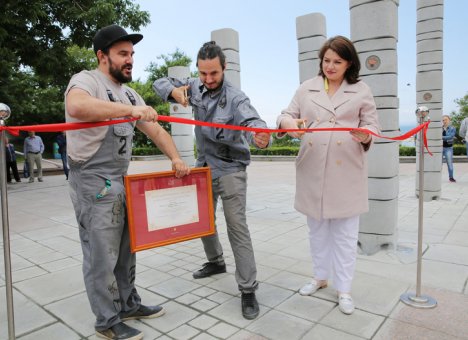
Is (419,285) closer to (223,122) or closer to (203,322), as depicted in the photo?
(203,322)

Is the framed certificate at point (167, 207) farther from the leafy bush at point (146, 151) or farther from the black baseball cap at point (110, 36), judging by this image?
the leafy bush at point (146, 151)

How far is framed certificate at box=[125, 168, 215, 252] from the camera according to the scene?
250 cm

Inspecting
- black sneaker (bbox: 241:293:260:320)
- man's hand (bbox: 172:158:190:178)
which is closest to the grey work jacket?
man's hand (bbox: 172:158:190:178)

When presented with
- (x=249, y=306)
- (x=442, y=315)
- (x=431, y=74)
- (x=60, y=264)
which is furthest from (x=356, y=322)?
(x=431, y=74)

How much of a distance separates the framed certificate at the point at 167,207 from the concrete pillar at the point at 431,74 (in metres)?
6.42

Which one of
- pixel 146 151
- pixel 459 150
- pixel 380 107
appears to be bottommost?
pixel 459 150

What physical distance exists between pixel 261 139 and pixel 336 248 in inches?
42.9

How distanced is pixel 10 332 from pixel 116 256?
0.76 meters

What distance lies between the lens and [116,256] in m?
2.53

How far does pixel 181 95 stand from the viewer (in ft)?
10.3

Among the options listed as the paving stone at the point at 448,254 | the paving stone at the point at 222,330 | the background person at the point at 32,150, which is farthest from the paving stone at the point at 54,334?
the background person at the point at 32,150

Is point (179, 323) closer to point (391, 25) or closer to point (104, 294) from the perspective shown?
point (104, 294)

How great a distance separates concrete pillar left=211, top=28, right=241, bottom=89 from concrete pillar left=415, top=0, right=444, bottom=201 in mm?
3945

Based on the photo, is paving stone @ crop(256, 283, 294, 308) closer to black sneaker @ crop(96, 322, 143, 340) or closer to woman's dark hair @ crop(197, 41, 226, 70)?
black sneaker @ crop(96, 322, 143, 340)
